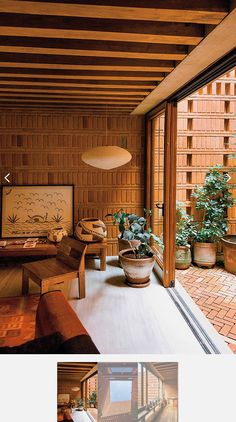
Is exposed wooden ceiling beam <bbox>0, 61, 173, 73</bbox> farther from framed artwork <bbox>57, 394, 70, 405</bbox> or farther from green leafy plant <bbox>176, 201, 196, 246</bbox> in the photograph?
green leafy plant <bbox>176, 201, 196, 246</bbox>

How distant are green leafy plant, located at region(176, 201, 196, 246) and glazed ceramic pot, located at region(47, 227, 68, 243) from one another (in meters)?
1.76

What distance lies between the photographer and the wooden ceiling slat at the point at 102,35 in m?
1.97

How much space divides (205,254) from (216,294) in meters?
1.08

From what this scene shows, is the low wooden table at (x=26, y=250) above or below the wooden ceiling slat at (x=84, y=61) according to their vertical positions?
below

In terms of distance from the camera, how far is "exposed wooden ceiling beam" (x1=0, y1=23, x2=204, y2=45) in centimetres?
194

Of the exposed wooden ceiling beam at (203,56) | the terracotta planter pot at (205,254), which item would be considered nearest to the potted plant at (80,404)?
the exposed wooden ceiling beam at (203,56)

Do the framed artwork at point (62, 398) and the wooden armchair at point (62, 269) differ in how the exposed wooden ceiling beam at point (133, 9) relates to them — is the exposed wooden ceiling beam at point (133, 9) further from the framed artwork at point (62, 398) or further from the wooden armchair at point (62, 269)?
the wooden armchair at point (62, 269)

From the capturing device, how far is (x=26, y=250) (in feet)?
13.1

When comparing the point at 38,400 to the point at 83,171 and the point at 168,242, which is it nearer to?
the point at 168,242

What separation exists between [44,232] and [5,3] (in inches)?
135

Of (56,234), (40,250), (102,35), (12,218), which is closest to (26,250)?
(40,250)

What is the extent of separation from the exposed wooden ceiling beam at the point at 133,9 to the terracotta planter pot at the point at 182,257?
3.33 meters

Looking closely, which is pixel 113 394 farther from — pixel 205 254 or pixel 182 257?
pixel 205 254

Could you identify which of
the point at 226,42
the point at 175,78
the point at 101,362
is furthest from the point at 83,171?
the point at 101,362
